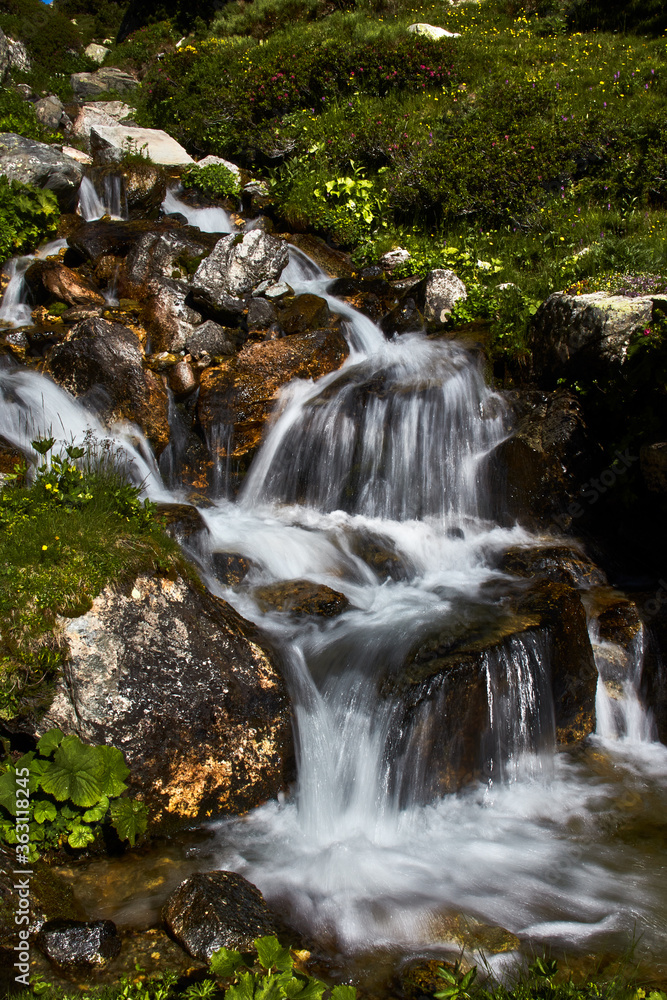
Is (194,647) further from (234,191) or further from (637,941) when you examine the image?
(234,191)

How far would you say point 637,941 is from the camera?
11.6 feet

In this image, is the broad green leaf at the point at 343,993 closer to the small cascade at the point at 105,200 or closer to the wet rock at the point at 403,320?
the wet rock at the point at 403,320

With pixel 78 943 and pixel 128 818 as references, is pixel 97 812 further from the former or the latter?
pixel 78 943

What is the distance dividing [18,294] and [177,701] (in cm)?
776

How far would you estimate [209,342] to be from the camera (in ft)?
30.0

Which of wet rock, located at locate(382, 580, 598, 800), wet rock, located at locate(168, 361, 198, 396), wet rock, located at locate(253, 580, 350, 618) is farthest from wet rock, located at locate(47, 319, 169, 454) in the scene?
wet rock, located at locate(382, 580, 598, 800)

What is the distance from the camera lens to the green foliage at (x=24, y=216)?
1045cm

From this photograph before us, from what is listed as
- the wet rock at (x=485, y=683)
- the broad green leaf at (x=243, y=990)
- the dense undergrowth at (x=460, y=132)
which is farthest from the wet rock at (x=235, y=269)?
the broad green leaf at (x=243, y=990)

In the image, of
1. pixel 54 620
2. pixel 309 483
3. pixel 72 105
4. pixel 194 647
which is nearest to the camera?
pixel 54 620

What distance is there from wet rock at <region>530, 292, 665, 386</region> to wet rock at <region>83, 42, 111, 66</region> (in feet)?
71.2

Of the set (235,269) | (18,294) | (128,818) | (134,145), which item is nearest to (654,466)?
(128,818)

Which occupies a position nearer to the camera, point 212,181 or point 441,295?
point 441,295

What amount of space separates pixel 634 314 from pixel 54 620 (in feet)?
22.0

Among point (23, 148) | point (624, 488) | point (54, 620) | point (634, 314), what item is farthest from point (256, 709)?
point (23, 148)
